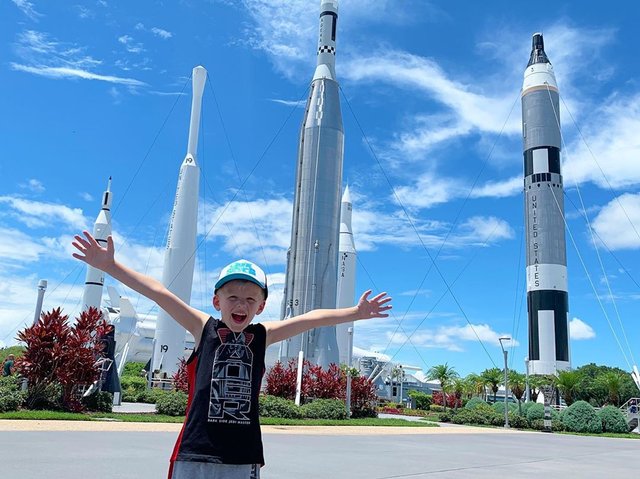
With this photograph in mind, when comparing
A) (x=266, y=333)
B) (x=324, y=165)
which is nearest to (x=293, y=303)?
(x=324, y=165)

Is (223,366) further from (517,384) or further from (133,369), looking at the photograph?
(133,369)

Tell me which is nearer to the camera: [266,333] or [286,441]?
[266,333]

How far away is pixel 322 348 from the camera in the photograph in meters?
31.7

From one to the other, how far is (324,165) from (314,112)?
3.57 meters

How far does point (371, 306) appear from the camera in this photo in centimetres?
352

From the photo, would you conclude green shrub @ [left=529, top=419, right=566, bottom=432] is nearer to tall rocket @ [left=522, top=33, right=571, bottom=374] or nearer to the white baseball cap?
tall rocket @ [left=522, top=33, right=571, bottom=374]

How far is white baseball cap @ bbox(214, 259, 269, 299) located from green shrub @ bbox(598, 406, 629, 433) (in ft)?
103

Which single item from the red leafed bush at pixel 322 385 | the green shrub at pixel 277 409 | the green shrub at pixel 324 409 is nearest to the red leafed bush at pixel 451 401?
the red leafed bush at pixel 322 385

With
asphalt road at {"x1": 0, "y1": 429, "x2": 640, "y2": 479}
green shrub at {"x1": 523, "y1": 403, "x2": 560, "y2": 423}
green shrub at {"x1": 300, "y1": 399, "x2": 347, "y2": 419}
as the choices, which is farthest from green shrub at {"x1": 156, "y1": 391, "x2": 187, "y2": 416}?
green shrub at {"x1": 523, "y1": 403, "x2": 560, "y2": 423}

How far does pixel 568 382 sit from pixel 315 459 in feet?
108

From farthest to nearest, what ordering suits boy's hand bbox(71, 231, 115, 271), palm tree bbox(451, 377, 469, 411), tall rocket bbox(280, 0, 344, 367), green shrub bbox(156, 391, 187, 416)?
1. palm tree bbox(451, 377, 469, 411)
2. tall rocket bbox(280, 0, 344, 367)
3. green shrub bbox(156, 391, 187, 416)
4. boy's hand bbox(71, 231, 115, 271)

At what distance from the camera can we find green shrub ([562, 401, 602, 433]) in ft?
94.3

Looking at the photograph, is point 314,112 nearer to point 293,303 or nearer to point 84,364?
point 293,303

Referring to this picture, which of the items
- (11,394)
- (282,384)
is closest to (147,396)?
(282,384)
